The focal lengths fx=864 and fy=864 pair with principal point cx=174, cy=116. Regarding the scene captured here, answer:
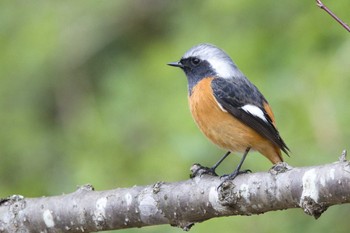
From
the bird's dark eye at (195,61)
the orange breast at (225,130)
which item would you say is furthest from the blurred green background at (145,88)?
the bird's dark eye at (195,61)

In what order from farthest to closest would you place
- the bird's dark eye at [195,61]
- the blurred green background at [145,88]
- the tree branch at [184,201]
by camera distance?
the blurred green background at [145,88] → the bird's dark eye at [195,61] → the tree branch at [184,201]

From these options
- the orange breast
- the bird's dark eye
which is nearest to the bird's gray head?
the bird's dark eye

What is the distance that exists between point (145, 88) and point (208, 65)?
1977 millimetres

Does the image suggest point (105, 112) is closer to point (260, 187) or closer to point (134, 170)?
point (134, 170)

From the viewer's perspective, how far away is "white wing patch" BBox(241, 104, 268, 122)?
5512mm

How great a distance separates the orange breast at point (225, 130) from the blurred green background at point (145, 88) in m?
A: 0.72

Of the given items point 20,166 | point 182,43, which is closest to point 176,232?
point 182,43

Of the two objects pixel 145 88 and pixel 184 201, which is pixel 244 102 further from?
pixel 145 88

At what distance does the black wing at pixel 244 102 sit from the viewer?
215 inches

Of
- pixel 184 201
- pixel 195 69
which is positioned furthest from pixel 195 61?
pixel 184 201

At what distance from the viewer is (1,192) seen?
809cm

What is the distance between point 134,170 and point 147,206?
9.15 feet

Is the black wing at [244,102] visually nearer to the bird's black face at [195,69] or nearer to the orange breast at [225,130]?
the orange breast at [225,130]

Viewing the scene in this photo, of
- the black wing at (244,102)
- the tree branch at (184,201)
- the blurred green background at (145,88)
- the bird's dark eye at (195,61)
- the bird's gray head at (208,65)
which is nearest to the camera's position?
the tree branch at (184,201)
